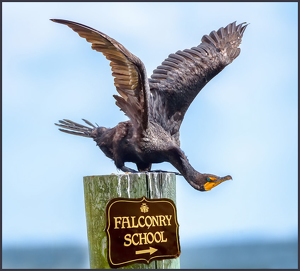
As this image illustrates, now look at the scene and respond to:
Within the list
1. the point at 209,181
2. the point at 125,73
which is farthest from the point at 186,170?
the point at 125,73

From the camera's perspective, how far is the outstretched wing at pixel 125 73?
5.11 m

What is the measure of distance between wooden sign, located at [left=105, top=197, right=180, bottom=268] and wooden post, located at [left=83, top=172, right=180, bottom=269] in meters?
0.06

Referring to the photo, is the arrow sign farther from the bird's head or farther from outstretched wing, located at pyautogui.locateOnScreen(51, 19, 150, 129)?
outstretched wing, located at pyautogui.locateOnScreen(51, 19, 150, 129)

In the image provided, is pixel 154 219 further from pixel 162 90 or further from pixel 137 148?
pixel 162 90

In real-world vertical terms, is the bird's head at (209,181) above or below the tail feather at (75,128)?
below

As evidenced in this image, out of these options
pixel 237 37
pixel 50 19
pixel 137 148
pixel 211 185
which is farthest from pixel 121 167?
pixel 237 37

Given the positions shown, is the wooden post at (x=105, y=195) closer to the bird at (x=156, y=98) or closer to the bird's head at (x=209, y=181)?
the bird's head at (x=209, y=181)

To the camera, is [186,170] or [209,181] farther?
[186,170]

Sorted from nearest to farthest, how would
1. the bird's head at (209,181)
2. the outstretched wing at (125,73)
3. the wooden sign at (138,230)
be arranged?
the wooden sign at (138,230)
the outstretched wing at (125,73)
the bird's head at (209,181)

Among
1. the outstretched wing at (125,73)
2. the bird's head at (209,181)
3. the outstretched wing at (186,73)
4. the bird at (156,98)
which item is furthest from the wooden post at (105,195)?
the outstretched wing at (186,73)

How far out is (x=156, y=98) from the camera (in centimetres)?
666

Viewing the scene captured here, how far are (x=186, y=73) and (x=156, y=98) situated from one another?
0.80 metres

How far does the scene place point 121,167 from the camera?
5.88 metres

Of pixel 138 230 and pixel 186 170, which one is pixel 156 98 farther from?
pixel 138 230
